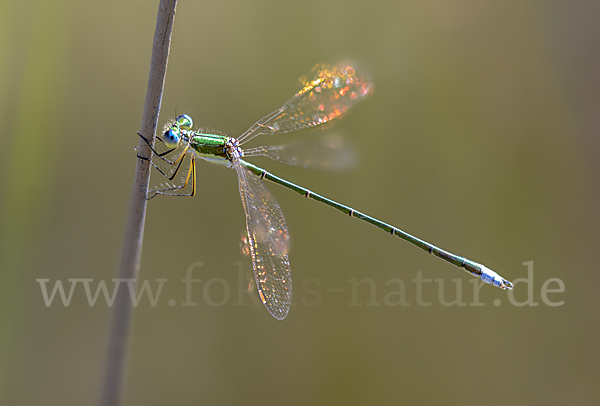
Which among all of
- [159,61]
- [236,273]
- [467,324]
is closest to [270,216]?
[236,273]

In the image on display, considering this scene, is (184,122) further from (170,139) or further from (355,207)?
(355,207)

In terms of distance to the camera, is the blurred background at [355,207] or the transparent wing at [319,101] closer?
the transparent wing at [319,101]

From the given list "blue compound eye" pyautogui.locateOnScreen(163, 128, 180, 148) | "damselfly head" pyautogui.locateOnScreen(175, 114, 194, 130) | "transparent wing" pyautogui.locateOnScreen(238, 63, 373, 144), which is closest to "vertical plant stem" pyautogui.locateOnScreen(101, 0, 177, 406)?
"blue compound eye" pyautogui.locateOnScreen(163, 128, 180, 148)

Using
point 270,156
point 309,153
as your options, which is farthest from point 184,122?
point 309,153

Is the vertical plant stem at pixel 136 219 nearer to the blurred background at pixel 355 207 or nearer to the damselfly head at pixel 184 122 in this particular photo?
the damselfly head at pixel 184 122

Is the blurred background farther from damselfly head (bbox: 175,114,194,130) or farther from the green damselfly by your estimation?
damselfly head (bbox: 175,114,194,130)

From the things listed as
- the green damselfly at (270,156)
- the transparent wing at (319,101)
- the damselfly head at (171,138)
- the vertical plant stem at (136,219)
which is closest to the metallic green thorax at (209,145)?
the green damselfly at (270,156)

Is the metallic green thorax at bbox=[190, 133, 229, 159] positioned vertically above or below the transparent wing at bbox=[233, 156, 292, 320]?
above
